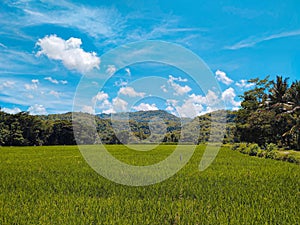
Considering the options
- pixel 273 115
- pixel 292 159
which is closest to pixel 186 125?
pixel 273 115

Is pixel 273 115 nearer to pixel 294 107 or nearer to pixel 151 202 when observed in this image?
pixel 294 107

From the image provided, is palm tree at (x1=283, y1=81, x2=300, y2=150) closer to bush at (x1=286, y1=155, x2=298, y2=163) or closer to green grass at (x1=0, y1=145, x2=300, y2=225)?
bush at (x1=286, y1=155, x2=298, y2=163)

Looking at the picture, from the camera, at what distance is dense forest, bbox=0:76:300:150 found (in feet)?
71.5

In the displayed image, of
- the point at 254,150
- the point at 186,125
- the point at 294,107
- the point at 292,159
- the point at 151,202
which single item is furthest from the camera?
the point at 186,125

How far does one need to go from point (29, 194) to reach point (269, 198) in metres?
4.55

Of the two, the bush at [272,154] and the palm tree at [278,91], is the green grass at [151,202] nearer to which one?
the bush at [272,154]

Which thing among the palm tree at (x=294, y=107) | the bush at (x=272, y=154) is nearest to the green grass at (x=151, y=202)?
the bush at (x=272, y=154)

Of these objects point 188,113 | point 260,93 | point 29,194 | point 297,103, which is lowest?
point 29,194

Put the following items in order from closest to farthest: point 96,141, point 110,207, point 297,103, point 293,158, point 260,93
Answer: point 110,207, point 293,158, point 297,103, point 260,93, point 96,141

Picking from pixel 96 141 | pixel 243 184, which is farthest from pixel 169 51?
pixel 96 141

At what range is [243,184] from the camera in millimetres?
6660

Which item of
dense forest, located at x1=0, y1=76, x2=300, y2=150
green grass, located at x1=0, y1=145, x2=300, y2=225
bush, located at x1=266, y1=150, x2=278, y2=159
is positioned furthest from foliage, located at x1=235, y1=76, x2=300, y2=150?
green grass, located at x1=0, y1=145, x2=300, y2=225

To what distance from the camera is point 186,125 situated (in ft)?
85.8

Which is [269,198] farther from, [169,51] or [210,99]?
[169,51]
